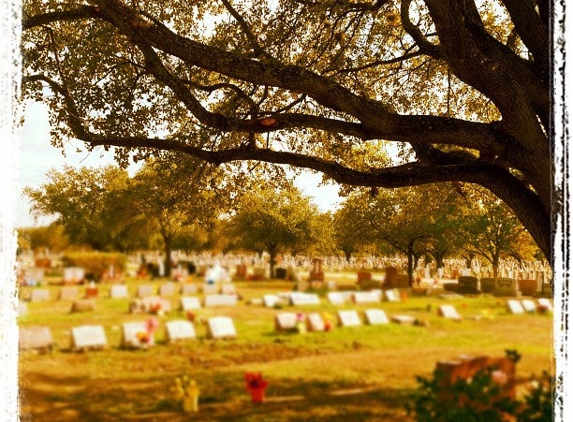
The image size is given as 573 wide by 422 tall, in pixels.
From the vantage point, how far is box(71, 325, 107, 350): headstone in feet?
7.63

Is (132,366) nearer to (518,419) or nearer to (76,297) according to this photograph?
(76,297)

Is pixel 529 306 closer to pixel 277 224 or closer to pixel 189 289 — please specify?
pixel 277 224

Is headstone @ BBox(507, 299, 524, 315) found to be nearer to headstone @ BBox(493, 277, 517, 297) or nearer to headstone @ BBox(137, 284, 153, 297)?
headstone @ BBox(493, 277, 517, 297)

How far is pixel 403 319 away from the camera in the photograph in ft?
9.39

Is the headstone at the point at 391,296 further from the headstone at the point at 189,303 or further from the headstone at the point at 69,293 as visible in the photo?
the headstone at the point at 69,293

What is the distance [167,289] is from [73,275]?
1.35 feet

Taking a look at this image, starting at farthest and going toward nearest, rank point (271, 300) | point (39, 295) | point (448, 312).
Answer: point (448, 312), point (271, 300), point (39, 295)

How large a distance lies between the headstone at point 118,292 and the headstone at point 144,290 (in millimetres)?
62

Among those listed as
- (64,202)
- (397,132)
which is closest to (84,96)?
(64,202)

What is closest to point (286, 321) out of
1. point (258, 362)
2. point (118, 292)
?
point (258, 362)

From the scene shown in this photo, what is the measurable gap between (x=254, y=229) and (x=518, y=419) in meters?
1.87

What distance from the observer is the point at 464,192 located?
5.16 meters

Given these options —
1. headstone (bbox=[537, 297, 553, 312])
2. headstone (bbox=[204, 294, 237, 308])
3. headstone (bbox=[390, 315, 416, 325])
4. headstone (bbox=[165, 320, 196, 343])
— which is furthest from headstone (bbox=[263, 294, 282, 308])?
headstone (bbox=[537, 297, 553, 312])

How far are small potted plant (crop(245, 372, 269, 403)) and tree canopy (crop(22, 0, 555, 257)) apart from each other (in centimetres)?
162
